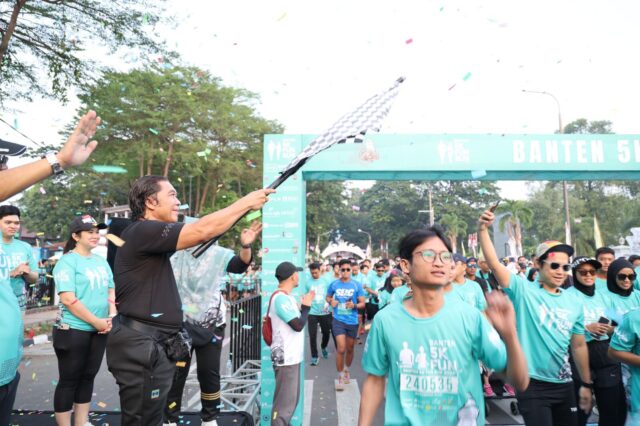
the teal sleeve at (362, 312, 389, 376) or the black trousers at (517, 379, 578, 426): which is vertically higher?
the teal sleeve at (362, 312, 389, 376)

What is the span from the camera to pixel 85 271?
4410 millimetres

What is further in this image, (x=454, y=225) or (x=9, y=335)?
(x=454, y=225)

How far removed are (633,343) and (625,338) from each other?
57mm

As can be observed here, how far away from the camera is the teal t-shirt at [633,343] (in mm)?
3236

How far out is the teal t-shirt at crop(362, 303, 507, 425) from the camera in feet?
7.68

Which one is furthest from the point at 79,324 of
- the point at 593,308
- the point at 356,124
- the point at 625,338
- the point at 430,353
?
the point at 593,308

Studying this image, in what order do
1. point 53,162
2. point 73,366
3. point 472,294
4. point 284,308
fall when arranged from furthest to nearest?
point 472,294 < point 284,308 < point 73,366 < point 53,162

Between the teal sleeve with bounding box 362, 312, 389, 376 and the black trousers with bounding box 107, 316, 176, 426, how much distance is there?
1.26 metres

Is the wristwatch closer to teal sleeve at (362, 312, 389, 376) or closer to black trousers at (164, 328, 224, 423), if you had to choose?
teal sleeve at (362, 312, 389, 376)

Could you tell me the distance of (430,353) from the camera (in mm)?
2406

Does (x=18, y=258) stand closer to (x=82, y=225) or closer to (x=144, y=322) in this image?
(x=82, y=225)

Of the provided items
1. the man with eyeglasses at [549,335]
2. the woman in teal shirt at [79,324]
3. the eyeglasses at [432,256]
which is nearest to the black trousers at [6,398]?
the woman in teal shirt at [79,324]

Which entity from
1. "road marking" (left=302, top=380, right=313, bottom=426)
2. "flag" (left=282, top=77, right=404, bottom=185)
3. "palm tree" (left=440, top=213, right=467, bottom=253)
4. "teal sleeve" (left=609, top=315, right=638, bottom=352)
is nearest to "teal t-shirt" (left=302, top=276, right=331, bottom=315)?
"road marking" (left=302, top=380, right=313, bottom=426)

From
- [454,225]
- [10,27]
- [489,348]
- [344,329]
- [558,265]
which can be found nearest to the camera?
[489,348]
